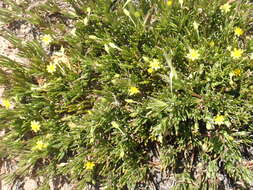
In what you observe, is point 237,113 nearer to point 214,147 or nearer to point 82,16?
point 214,147

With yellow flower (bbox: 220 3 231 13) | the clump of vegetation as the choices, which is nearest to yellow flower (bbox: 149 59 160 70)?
the clump of vegetation

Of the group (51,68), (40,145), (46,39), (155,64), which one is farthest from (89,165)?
(46,39)

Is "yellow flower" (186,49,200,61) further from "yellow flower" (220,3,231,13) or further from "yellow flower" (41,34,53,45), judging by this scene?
"yellow flower" (41,34,53,45)

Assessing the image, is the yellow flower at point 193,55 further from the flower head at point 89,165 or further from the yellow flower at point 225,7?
the flower head at point 89,165

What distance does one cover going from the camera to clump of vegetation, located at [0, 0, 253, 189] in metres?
2.92

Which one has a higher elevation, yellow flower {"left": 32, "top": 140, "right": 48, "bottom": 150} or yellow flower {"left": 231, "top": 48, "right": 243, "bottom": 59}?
yellow flower {"left": 231, "top": 48, "right": 243, "bottom": 59}

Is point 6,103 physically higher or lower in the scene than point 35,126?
higher

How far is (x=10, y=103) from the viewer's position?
3.50m

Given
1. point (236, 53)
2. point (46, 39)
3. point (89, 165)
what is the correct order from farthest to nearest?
point (46, 39) → point (89, 165) → point (236, 53)

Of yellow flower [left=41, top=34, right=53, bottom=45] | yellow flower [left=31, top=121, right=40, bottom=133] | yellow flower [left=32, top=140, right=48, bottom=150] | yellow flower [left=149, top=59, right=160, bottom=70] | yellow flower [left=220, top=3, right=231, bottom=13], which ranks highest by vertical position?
yellow flower [left=220, top=3, right=231, bottom=13]

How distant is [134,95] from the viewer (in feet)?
10.6

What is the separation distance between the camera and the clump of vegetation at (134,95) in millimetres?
2922

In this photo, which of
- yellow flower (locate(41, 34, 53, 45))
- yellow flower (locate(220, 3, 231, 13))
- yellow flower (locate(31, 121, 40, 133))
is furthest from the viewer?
yellow flower (locate(41, 34, 53, 45))

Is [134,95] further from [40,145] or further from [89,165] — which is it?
[40,145]
